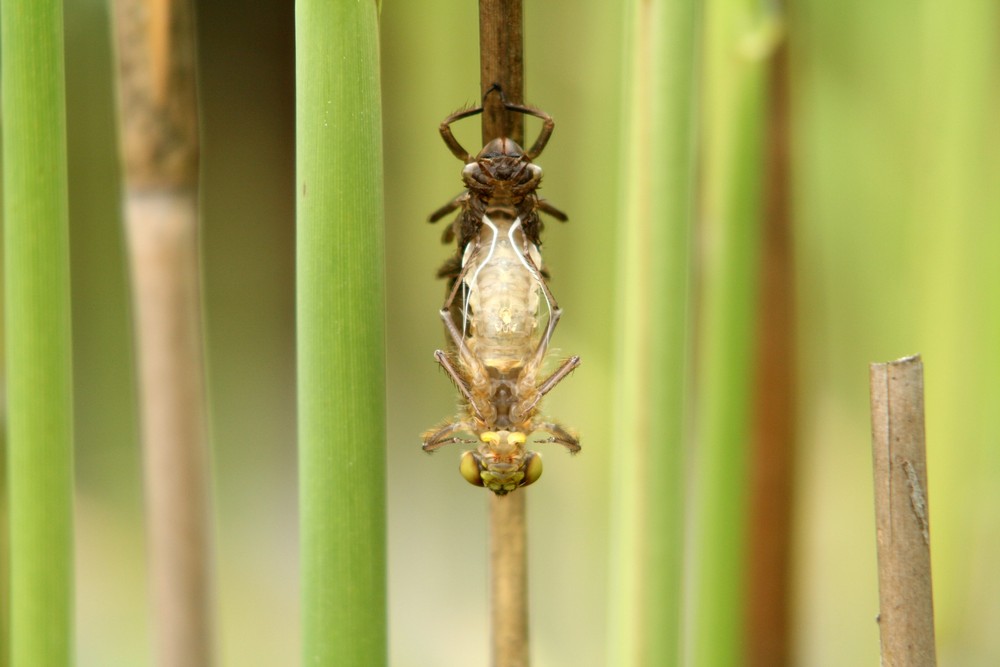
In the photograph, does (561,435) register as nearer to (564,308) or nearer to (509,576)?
(509,576)

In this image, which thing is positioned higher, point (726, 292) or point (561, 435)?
point (726, 292)

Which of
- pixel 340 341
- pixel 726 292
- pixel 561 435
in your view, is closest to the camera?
pixel 340 341

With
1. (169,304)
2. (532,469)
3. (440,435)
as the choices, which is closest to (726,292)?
(532,469)

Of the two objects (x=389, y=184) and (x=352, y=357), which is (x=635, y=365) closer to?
(x=352, y=357)

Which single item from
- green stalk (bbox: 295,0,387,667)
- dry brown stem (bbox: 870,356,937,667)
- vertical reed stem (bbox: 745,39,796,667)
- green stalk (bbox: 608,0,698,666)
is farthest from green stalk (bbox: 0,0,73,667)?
vertical reed stem (bbox: 745,39,796,667)

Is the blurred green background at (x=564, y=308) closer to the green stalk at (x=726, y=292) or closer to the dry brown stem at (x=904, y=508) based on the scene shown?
the green stalk at (x=726, y=292)

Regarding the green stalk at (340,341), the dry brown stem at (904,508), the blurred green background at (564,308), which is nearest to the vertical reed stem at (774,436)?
the blurred green background at (564,308)
